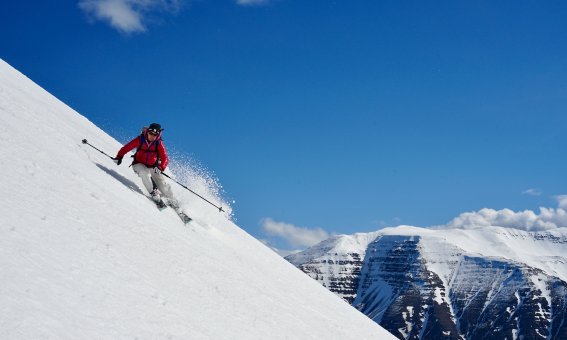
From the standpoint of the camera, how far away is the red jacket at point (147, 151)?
14336 mm

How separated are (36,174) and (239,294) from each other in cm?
426

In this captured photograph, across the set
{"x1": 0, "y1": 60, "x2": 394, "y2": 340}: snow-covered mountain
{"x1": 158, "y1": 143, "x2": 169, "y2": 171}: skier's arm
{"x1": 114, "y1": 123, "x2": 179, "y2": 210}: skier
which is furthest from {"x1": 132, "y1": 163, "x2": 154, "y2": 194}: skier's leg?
{"x1": 158, "y1": 143, "x2": 169, "y2": 171}: skier's arm

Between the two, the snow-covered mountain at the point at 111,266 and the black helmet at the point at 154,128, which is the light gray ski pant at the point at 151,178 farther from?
the black helmet at the point at 154,128

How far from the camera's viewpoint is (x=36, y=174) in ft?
31.2

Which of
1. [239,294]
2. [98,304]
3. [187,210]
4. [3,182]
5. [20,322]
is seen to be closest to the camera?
[20,322]

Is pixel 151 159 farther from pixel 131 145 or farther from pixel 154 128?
pixel 154 128

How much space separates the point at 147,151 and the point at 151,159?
0.25 meters

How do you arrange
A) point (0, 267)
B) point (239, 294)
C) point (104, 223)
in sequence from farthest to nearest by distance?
point (239, 294), point (104, 223), point (0, 267)

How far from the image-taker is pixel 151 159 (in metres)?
14.4

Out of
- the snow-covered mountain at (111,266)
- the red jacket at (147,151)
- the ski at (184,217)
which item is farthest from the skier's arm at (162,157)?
the ski at (184,217)

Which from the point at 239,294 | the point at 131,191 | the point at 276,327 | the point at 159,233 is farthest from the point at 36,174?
the point at 276,327

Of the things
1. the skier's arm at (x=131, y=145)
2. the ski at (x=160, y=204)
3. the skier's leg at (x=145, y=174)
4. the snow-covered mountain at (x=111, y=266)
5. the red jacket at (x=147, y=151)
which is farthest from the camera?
the skier's arm at (x=131, y=145)

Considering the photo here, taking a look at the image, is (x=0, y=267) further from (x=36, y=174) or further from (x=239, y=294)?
(x=239, y=294)

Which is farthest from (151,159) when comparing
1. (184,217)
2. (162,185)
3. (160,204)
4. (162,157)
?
(184,217)
